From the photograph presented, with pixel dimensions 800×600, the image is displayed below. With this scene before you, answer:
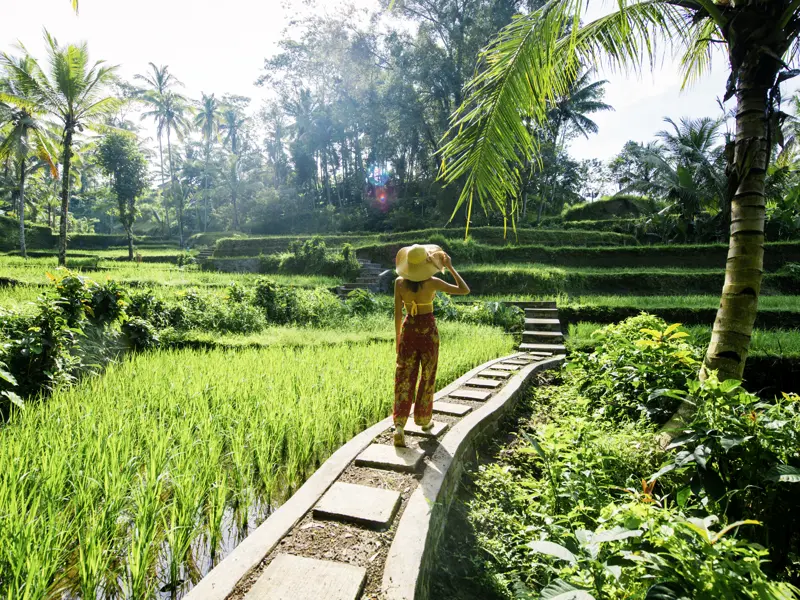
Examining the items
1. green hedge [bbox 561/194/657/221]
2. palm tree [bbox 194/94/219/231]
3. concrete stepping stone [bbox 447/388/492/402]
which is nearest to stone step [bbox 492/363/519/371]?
concrete stepping stone [bbox 447/388/492/402]

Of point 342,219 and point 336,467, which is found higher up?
point 342,219

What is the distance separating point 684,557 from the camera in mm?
1122

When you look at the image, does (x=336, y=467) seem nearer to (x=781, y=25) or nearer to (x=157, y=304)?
(x=781, y=25)

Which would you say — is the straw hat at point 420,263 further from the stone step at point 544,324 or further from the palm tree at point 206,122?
the palm tree at point 206,122

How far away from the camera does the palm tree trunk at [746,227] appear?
2467 mm

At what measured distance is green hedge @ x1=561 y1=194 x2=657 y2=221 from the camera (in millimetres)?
22703

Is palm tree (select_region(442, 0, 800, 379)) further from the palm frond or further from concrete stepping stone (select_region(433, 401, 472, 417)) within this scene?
concrete stepping stone (select_region(433, 401, 472, 417))

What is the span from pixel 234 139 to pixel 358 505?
38468 mm

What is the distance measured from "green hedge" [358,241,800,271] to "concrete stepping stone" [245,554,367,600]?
12.3m

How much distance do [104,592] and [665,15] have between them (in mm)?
4677

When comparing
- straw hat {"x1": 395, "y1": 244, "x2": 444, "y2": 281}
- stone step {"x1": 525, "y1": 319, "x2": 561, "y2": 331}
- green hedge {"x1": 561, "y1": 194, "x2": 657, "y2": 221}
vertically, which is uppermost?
green hedge {"x1": 561, "y1": 194, "x2": 657, "y2": 221}

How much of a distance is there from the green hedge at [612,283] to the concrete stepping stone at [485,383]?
7012 millimetres

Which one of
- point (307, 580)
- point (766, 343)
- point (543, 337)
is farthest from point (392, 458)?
point (766, 343)

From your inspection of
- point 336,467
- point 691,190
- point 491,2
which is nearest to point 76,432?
point 336,467
